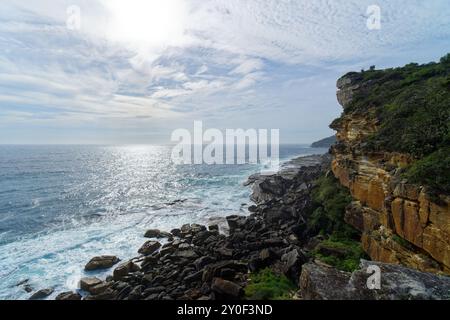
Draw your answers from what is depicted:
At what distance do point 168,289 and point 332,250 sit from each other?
10.7 m

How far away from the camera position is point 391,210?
12.0m

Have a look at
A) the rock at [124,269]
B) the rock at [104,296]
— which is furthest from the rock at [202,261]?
the rock at [104,296]

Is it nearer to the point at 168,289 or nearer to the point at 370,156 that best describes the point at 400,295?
the point at 370,156

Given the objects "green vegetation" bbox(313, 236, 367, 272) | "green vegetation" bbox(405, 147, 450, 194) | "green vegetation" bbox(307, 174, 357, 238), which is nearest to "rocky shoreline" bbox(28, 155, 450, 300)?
"green vegetation" bbox(313, 236, 367, 272)

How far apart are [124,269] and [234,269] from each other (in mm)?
8185

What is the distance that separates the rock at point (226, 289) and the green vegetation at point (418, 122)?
9957 mm

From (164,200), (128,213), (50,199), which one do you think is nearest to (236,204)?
(164,200)

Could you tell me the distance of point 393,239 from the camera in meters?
11.7

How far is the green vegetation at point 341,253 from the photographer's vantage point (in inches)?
573

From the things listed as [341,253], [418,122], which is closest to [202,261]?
[341,253]

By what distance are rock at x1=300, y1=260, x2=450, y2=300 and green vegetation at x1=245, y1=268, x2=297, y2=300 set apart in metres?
5.39

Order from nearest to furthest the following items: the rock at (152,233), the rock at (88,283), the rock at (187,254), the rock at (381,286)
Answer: the rock at (381,286)
the rock at (88,283)
the rock at (187,254)
the rock at (152,233)

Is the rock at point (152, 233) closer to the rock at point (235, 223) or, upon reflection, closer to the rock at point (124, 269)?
the rock at point (124, 269)
